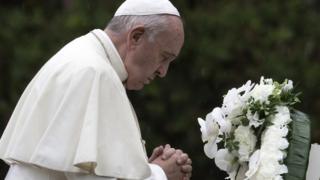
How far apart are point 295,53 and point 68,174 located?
6.25 metres

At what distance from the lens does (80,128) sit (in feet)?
14.9

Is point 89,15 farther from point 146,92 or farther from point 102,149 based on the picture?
point 102,149

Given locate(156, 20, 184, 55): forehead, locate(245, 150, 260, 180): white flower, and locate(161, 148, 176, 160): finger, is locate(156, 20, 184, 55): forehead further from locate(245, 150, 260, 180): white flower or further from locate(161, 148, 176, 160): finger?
locate(245, 150, 260, 180): white flower

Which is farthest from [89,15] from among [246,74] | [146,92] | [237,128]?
[237,128]

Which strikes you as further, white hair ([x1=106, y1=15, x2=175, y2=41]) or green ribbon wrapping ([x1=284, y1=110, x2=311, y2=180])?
white hair ([x1=106, y1=15, x2=175, y2=41])

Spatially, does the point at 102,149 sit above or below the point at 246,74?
below

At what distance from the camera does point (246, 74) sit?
10359 mm

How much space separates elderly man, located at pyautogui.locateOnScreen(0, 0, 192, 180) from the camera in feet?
14.8

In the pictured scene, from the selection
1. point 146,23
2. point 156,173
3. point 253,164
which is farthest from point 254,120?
point 146,23

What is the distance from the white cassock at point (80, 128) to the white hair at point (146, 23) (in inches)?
5.8

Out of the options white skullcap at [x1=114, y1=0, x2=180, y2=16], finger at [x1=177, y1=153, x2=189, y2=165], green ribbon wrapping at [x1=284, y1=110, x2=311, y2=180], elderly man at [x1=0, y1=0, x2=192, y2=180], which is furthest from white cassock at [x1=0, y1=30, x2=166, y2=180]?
green ribbon wrapping at [x1=284, y1=110, x2=311, y2=180]

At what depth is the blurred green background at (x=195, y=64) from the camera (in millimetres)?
10312

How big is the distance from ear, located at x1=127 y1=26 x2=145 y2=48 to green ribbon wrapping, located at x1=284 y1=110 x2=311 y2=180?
756mm

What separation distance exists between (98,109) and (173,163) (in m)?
0.46
